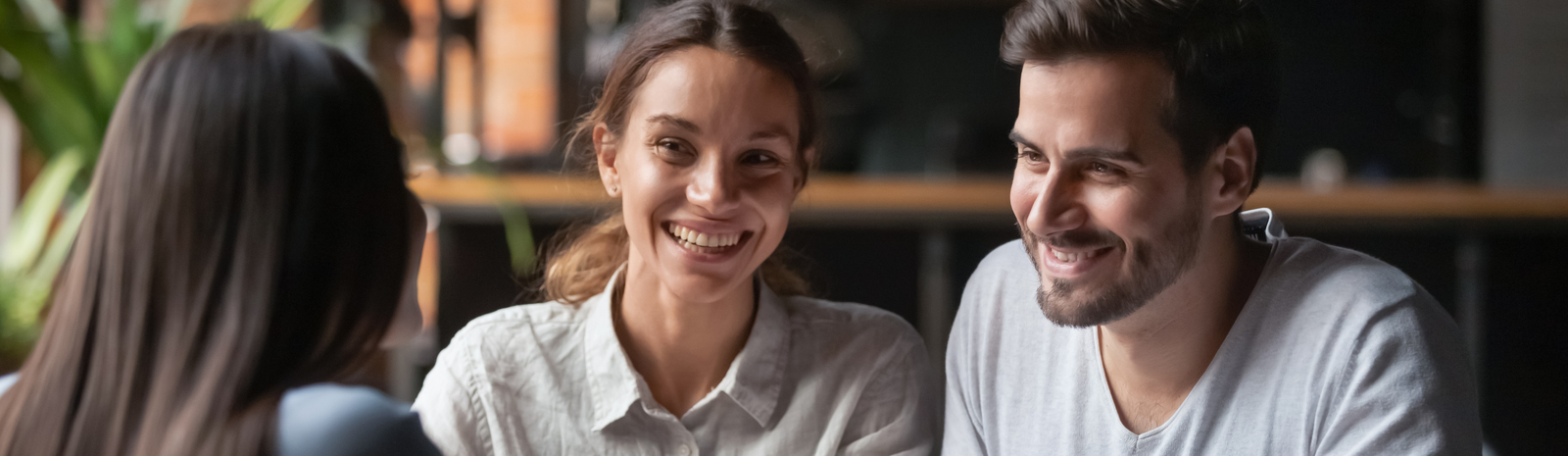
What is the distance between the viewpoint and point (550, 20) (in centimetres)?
310

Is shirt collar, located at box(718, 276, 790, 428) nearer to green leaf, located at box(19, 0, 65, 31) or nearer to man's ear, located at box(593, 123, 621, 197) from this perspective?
man's ear, located at box(593, 123, 621, 197)

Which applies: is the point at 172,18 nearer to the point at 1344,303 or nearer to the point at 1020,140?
the point at 1020,140

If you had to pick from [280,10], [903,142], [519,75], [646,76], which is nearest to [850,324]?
[646,76]

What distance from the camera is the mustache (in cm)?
80

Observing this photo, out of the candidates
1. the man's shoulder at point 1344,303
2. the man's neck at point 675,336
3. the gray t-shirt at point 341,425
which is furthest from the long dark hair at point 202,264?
the man's shoulder at point 1344,303

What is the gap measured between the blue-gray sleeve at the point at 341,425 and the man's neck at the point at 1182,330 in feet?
1.79

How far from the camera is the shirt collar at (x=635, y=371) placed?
987mm

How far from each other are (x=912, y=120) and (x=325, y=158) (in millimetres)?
3167

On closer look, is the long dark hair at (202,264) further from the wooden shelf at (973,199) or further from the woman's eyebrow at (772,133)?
the wooden shelf at (973,199)

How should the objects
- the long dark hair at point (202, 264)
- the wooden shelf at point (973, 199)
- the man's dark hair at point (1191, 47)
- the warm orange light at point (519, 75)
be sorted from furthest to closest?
the warm orange light at point (519, 75) < the wooden shelf at point (973, 199) < the man's dark hair at point (1191, 47) < the long dark hair at point (202, 264)

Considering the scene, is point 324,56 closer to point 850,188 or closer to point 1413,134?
point 850,188

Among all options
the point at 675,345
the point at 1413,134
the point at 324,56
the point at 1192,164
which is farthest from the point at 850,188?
the point at 1413,134

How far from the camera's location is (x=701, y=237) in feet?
3.06

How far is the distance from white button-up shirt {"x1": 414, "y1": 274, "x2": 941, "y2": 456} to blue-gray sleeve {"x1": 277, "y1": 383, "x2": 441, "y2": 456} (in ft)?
1.12
